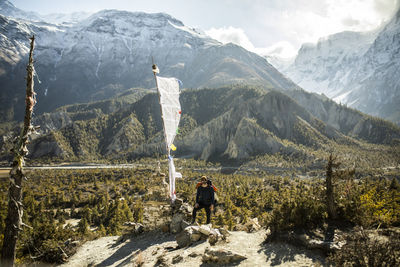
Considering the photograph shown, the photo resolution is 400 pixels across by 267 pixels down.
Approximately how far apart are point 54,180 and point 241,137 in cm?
6379

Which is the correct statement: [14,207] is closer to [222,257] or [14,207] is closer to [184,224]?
[222,257]

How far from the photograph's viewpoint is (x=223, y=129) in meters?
102

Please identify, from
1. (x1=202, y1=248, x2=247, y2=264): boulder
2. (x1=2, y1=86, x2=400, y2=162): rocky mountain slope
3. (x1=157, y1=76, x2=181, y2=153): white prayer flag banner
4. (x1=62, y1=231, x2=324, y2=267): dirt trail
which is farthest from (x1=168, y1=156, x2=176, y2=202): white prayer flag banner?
(x1=2, y1=86, x2=400, y2=162): rocky mountain slope

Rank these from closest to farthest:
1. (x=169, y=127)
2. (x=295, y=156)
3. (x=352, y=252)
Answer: (x=352, y=252) < (x=169, y=127) < (x=295, y=156)

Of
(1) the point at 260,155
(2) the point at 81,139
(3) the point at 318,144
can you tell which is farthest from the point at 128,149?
(3) the point at 318,144

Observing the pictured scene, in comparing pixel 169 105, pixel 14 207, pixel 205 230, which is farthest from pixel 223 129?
pixel 14 207

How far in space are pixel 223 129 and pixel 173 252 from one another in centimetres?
9409

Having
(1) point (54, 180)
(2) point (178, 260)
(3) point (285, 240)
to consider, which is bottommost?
(1) point (54, 180)

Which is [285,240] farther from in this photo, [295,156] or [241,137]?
[241,137]

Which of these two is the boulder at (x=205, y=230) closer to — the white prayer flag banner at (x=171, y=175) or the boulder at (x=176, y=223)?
the boulder at (x=176, y=223)

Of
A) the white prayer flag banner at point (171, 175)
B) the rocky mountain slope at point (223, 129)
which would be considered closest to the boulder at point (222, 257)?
the white prayer flag banner at point (171, 175)

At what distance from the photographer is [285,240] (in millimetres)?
8359

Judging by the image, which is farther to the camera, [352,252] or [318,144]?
[318,144]

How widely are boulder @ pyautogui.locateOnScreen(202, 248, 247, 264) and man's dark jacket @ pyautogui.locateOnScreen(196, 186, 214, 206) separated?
2.59 metres
